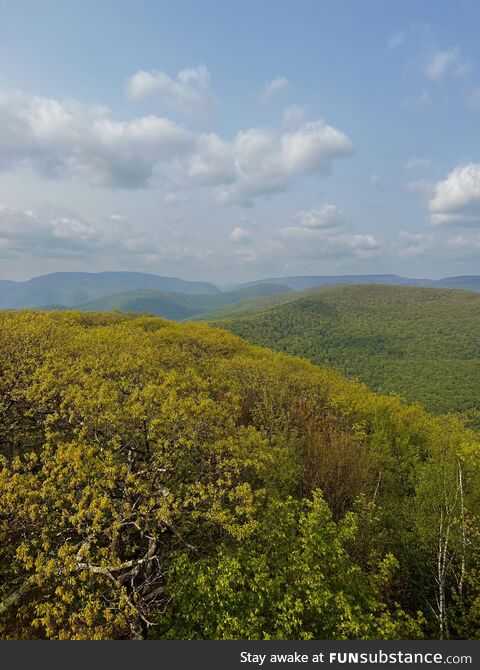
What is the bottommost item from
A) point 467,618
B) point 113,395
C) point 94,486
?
point 467,618

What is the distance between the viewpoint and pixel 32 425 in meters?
21.9

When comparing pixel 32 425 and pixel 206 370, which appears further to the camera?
pixel 206 370

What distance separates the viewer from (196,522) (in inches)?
690

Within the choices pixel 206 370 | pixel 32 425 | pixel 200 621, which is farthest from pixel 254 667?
pixel 206 370

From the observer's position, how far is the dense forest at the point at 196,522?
12.9 meters

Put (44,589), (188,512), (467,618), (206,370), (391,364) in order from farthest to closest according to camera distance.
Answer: (391,364), (206,370), (188,512), (467,618), (44,589)

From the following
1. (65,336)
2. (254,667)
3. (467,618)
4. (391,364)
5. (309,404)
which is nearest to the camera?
(254,667)

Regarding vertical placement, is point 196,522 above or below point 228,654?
above

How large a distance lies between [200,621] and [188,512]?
4730 mm

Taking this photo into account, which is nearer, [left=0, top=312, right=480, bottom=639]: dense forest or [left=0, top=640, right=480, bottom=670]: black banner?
[left=0, top=640, right=480, bottom=670]: black banner

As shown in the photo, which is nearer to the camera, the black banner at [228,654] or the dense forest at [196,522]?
the black banner at [228,654]

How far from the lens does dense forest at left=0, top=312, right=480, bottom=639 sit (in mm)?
12914

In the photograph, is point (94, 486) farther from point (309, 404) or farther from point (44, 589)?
point (309, 404)

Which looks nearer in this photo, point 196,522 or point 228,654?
point 228,654
